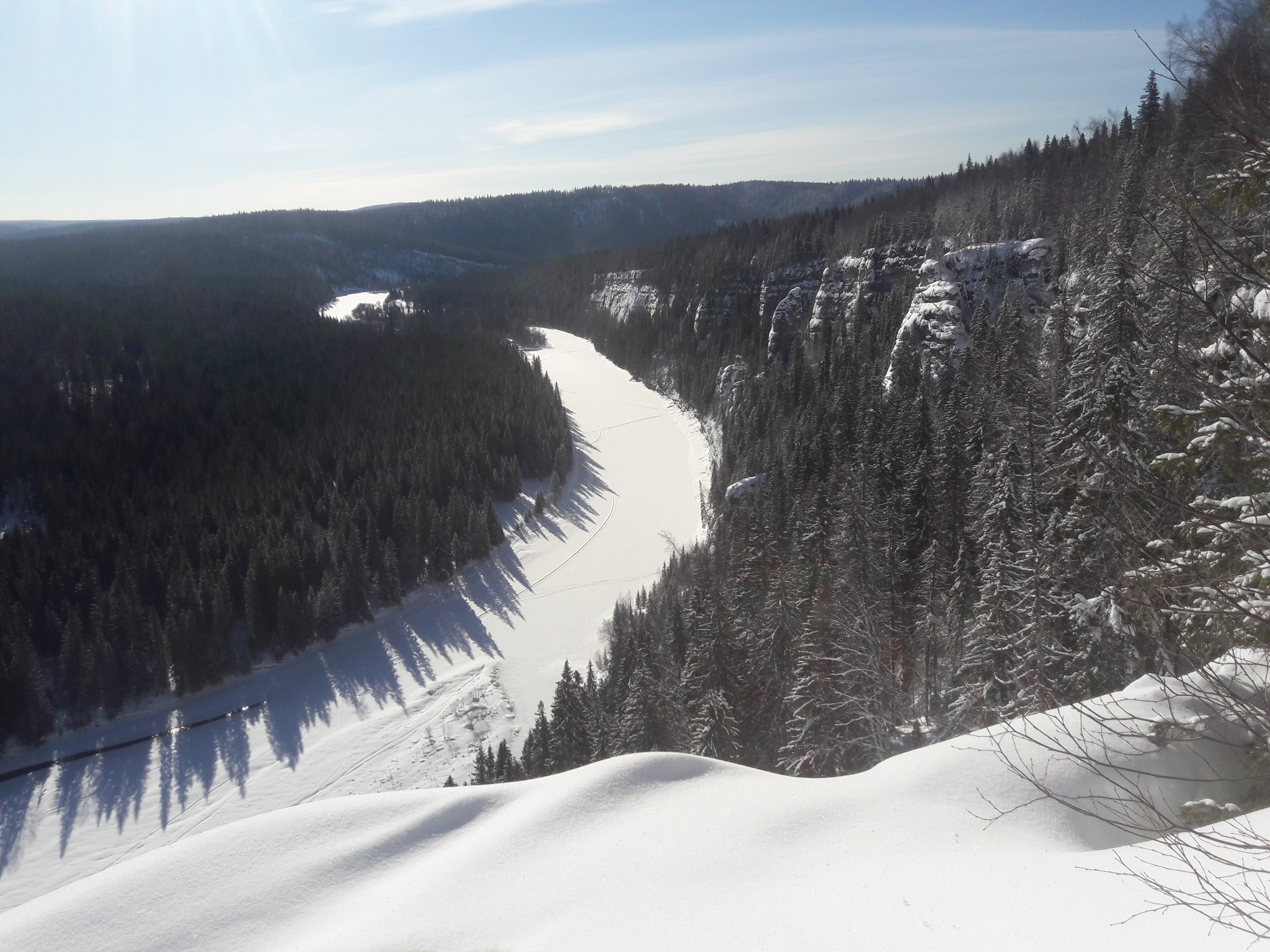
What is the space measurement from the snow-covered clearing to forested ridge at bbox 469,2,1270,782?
218 inches

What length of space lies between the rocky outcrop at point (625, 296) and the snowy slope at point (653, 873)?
128210 millimetres

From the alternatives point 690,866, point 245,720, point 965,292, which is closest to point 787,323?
point 965,292

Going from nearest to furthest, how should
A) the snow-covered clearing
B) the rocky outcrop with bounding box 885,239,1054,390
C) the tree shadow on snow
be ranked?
1. the snow-covered clearing
2. the tree shadow on snow
3. the rocky outcrop with bounding box 885,239,1054,390

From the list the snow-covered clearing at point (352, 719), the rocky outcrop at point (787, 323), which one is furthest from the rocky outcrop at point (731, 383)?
the snow-covered clearing at point (352, 719)

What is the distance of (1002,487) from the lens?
22125 mm

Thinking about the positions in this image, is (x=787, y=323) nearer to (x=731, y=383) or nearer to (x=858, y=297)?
(x=858, y=297)

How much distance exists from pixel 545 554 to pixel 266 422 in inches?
1747

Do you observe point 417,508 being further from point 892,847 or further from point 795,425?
point 892,847

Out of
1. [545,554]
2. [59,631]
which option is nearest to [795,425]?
[545,554]

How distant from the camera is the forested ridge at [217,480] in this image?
43062 millimetres

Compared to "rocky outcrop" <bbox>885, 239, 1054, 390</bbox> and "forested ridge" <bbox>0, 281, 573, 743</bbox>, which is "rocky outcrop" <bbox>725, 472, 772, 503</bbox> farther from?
"forested ridge" <bbox>0, 281, 573, 743</bbox>

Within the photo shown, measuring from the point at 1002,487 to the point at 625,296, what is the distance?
13657 cm

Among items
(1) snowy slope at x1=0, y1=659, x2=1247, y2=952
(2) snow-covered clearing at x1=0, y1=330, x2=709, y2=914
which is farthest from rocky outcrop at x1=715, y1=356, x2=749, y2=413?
(1) snowy slope at x1=0, y1=659, x2=1247, y2=952

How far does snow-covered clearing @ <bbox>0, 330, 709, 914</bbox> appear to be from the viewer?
108ft
